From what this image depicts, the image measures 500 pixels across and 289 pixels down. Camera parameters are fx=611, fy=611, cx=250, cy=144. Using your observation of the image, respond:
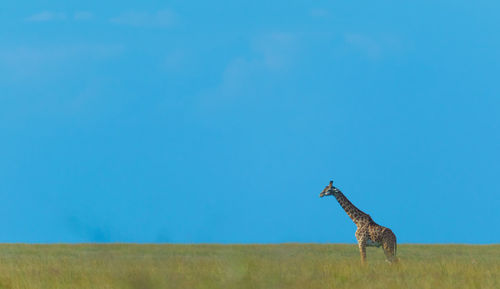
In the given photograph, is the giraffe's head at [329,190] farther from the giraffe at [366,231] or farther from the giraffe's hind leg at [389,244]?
the giraffe's hind leg at [389,244]

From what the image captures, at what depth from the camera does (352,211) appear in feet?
61.6

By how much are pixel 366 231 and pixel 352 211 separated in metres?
0.92

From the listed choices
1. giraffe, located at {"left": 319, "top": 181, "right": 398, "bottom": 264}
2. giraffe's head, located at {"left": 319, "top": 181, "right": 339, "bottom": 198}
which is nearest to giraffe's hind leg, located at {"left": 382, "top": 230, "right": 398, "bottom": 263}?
giraffe, located at {"left": 319, "top": 181, "right": 398, "bottom": 264}

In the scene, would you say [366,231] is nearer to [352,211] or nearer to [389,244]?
[389,244]

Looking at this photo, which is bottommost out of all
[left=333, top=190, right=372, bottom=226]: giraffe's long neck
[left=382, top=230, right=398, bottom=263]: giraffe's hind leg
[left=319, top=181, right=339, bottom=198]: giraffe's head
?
[left=382, top=230, right=398, bottom=263]: giraffe's hind leg

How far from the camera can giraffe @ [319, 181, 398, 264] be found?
1770cm

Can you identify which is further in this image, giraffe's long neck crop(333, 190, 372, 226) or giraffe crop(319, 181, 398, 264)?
giraffe's long neck crop(333, 190, 372, 226)

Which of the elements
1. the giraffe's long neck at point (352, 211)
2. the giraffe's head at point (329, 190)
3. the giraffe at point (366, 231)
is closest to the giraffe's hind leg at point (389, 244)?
the giraffe at point (366, 231)

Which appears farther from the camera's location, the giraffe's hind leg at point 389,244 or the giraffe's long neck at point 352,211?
the giraffe's long neck at point 352,211

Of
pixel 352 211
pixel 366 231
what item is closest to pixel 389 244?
pixel 366 231

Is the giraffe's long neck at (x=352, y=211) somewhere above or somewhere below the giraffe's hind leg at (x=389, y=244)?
above

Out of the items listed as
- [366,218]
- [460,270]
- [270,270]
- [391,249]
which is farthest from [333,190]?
[270,270]

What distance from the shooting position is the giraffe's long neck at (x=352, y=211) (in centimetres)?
1853

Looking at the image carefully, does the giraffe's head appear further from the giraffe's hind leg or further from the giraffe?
the giraffe's hind leg
